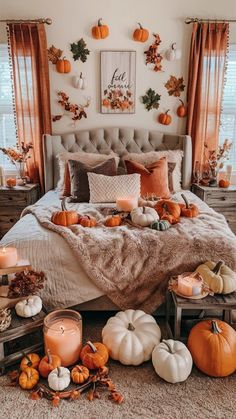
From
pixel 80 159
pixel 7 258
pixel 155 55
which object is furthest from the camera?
pixel 155 55

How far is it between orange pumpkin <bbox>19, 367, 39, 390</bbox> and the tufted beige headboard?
243 centimetres

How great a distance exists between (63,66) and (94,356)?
310 cm

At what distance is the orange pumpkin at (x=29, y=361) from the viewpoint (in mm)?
1808

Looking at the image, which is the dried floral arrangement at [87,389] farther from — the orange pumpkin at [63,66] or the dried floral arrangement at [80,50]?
the dried floral arrangement at [80,50]

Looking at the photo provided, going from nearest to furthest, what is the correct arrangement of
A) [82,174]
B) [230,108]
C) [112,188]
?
[112,188]
[82,174]
[230,108]

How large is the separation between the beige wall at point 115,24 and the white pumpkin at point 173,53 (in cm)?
6

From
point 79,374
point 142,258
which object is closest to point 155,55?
point 142,258

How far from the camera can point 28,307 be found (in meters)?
1.88

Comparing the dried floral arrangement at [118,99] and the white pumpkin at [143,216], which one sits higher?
the dried floral arrangement at [118,99]

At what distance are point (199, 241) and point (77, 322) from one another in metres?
0.90

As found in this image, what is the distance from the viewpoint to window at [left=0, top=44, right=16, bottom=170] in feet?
12.7

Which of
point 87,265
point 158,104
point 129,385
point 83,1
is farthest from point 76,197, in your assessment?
point 83,1

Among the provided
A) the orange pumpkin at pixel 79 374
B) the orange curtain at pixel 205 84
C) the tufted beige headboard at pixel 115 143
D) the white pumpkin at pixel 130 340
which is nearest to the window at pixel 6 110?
the tufted beige headboard at pixel 115 143

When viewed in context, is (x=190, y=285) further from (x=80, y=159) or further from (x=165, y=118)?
(x=165, y=118)
